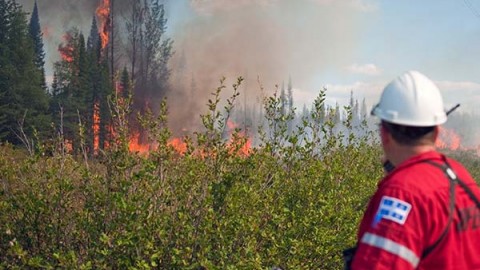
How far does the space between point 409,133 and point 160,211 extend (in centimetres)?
296

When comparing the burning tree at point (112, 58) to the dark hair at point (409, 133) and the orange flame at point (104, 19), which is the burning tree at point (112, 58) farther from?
the dark hair at point (409, 133)

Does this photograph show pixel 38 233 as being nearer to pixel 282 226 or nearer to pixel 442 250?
pixel 282 226

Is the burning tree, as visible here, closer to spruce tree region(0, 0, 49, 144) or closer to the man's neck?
spruce tree region(0, 0, 49, 144)

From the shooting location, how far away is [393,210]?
179 cm

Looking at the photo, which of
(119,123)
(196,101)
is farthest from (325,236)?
(196,101)

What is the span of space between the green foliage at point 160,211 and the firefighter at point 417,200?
2263 mm

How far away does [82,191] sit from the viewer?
4.74m

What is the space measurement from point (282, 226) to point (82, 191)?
2.03 meters

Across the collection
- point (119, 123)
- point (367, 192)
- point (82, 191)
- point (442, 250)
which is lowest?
point (367, 192)

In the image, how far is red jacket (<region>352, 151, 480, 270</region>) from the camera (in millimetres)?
1762

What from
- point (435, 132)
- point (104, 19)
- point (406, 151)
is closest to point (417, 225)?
point (406, 151)

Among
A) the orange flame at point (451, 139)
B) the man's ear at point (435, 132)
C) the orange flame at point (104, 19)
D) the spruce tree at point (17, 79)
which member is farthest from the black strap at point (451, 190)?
the orange flame at point (451, 139)

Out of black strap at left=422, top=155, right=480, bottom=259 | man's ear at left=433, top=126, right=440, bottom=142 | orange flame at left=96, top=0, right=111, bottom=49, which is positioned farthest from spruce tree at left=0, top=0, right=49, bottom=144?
black strap at left=422, top=155, right=480, bottom=259

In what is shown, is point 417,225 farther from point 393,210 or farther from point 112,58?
point 112,58
